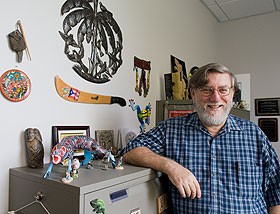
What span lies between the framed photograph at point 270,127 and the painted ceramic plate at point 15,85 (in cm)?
284

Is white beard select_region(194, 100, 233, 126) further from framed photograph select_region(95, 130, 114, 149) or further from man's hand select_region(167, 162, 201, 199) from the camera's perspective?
framed photograph select_region(95, 130, 114, 149)

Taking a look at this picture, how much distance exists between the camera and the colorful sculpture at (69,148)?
3.10 feet

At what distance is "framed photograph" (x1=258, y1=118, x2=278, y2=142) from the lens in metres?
3.10

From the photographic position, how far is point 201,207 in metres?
1.22

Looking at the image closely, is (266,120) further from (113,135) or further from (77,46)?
(77,46)

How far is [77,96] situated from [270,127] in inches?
102

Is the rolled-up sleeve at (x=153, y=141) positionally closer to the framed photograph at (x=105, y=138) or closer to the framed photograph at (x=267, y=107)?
the framed photograph at (x=105, y=138)

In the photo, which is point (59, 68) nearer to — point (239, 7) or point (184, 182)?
point (184, 182)

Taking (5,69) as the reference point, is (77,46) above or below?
above

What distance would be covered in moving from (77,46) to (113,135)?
1.91ft

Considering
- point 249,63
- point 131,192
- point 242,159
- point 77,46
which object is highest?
point 249,63

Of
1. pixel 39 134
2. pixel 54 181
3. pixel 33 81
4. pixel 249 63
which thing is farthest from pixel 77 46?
pixel 249 63

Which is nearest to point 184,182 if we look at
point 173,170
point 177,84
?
point 173,170

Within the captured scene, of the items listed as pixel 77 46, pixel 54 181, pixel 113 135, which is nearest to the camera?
pixel 54 181
